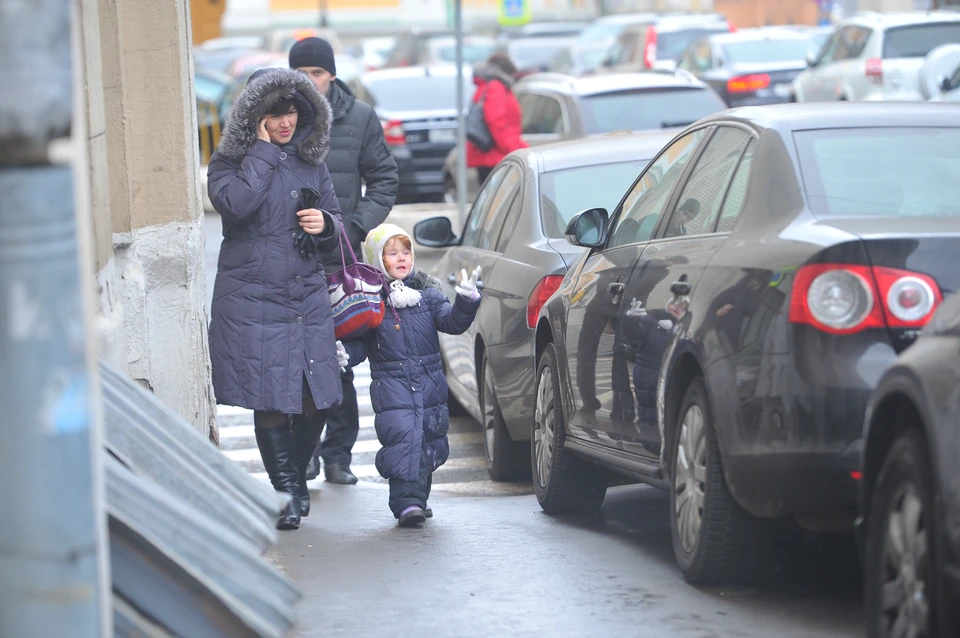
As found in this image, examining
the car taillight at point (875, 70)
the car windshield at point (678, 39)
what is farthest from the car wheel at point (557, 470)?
the car windshield at point (678, 39)

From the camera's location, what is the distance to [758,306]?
4.76 meters

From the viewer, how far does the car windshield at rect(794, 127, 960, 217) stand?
5020 millimetres

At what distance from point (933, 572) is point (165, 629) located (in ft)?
5.74

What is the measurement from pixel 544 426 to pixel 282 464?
1.23 meters

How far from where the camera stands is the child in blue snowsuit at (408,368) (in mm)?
6969

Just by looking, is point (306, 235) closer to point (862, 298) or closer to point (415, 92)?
point (862, 298)

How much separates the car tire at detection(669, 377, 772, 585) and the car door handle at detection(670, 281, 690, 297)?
0.32 m

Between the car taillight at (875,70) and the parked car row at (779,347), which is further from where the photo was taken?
the car taillight at (875,70)

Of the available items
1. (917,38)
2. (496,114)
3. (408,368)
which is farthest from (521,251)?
(917,38)

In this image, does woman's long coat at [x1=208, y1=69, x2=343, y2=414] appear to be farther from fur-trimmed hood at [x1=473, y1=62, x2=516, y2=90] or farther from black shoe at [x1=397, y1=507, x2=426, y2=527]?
fur-trimmed hood at [x1=473, y1=62, x2=516, y2=90]

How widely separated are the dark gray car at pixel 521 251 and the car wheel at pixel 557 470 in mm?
431

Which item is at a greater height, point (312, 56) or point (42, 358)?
point (312, 56)

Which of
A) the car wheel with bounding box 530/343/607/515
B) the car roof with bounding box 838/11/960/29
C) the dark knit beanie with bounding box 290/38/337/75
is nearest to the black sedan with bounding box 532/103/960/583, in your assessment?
the car wheel with bounding box 530/343/607/515

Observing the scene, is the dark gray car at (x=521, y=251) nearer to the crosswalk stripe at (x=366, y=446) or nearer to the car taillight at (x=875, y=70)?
the crosswalk stripe at (x=366, y=446)
